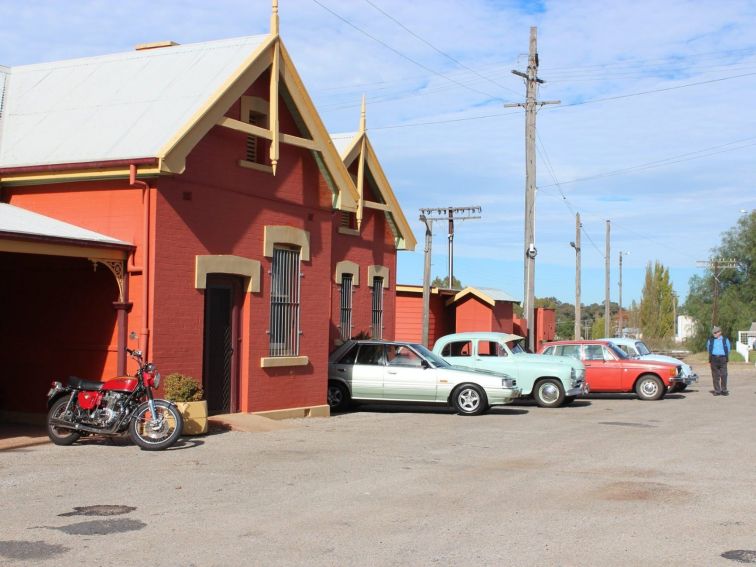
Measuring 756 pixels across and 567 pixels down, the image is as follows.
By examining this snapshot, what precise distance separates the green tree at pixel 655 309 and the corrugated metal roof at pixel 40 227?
78469mm

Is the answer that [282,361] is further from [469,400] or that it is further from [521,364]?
[521,364]

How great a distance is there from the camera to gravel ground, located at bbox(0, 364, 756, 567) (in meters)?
7.47

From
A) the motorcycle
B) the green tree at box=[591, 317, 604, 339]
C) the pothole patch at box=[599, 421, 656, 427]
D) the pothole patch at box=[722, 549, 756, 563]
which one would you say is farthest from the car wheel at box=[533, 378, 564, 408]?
the green tree at box=[591, 317, 604, 339]

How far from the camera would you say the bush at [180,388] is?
1441cm

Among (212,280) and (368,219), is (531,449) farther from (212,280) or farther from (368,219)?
(368,219)

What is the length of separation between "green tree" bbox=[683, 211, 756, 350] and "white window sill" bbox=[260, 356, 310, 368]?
62420mm

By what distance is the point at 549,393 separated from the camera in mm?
22094

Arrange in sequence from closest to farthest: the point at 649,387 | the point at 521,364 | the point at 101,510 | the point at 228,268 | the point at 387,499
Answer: the point at 101,510, the point at 387,499, the point at 228,268, the point at 521,364, the point at 649,387

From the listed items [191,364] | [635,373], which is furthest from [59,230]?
[635,373]

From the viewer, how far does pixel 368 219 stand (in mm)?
25250

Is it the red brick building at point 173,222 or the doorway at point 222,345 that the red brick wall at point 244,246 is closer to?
the red brick building at point 173,222

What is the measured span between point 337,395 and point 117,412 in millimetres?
7460

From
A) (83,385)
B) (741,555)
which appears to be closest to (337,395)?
(83,385)

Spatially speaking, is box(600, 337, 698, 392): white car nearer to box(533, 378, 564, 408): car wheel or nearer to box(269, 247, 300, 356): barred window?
box(533, 378, 564, 408): car wheel
